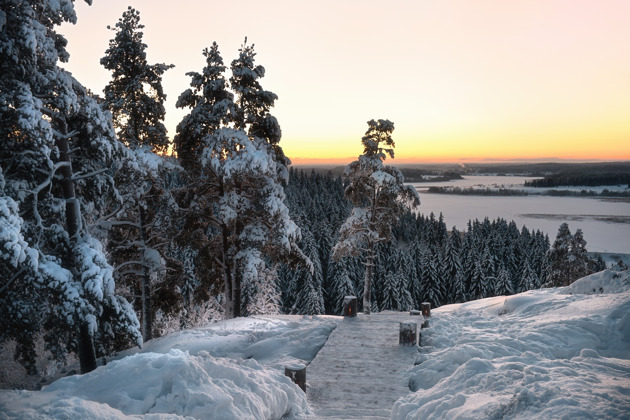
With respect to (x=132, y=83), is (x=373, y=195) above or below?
below

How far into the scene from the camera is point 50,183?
960cm

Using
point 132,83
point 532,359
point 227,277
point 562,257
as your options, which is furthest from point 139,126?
point 562,257

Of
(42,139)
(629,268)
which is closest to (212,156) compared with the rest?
(42,139)

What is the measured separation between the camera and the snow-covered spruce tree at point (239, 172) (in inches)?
591

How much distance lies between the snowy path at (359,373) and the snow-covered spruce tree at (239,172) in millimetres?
5255

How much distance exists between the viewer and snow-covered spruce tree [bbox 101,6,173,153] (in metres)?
14.6

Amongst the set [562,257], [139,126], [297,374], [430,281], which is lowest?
[430,281]

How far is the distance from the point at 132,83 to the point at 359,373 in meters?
13.0

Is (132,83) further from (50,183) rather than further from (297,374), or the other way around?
(297,374)

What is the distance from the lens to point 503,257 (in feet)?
247

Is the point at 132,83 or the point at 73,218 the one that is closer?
the point at 73,218

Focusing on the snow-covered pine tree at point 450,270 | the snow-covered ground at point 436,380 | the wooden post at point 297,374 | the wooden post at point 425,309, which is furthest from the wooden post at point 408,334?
the snow-covered pine tree at point 450,270

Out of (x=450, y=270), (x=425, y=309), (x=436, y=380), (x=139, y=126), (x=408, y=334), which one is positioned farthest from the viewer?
(x=450, y=270)

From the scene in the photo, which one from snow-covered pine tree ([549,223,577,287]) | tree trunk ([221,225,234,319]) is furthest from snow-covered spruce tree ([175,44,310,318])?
snow-covered pine tree ([549,223,577,287])
